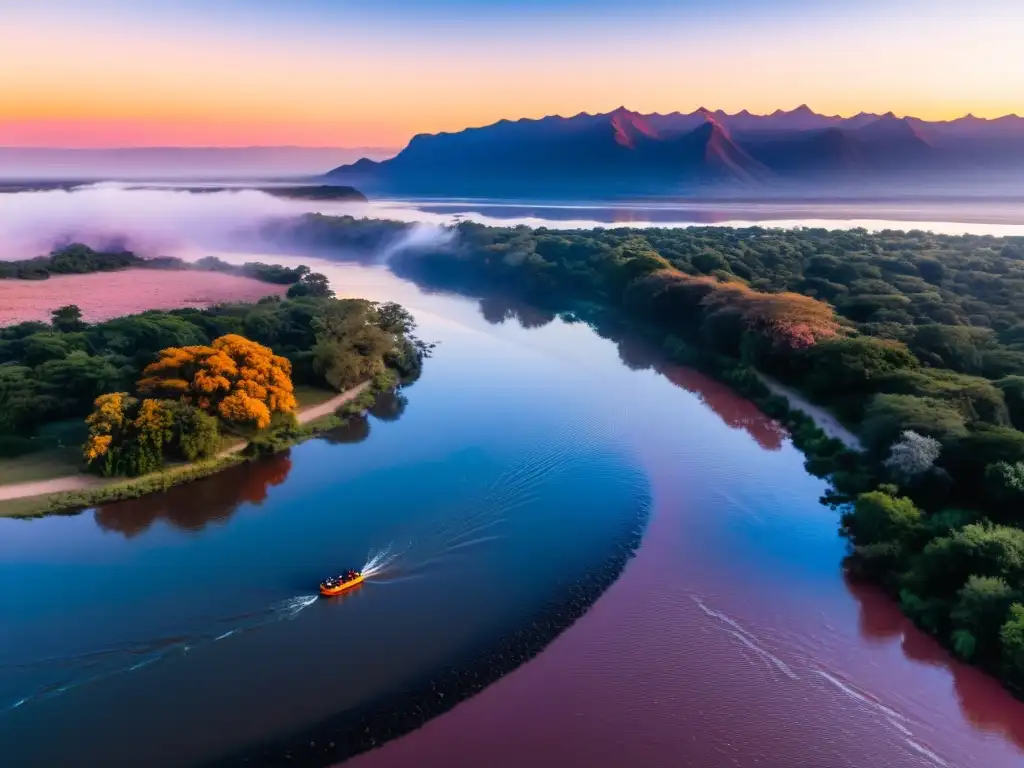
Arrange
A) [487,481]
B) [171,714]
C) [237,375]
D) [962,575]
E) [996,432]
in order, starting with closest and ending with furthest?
[171,714], [962,575], [996,432], [487,481], [237,375]

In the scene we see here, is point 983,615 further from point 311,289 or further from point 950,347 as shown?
point 311,289

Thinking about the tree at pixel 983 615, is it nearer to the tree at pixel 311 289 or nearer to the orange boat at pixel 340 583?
the orange boat at pixel 340 583

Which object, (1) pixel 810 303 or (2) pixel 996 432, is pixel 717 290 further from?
(2) pixel 996 432

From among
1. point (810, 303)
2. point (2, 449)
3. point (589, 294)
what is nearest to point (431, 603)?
point (2, 449)

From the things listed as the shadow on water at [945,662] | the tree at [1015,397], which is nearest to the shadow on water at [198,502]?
the shadow on water at [945,662]

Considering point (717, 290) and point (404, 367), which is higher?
point (717, 290)

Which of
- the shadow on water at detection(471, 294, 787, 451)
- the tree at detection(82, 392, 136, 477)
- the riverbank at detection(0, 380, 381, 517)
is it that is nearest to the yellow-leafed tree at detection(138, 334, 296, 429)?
the riverbank at detection(0, 380, 381, 517)

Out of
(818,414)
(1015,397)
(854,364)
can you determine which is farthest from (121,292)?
(1015,397)
